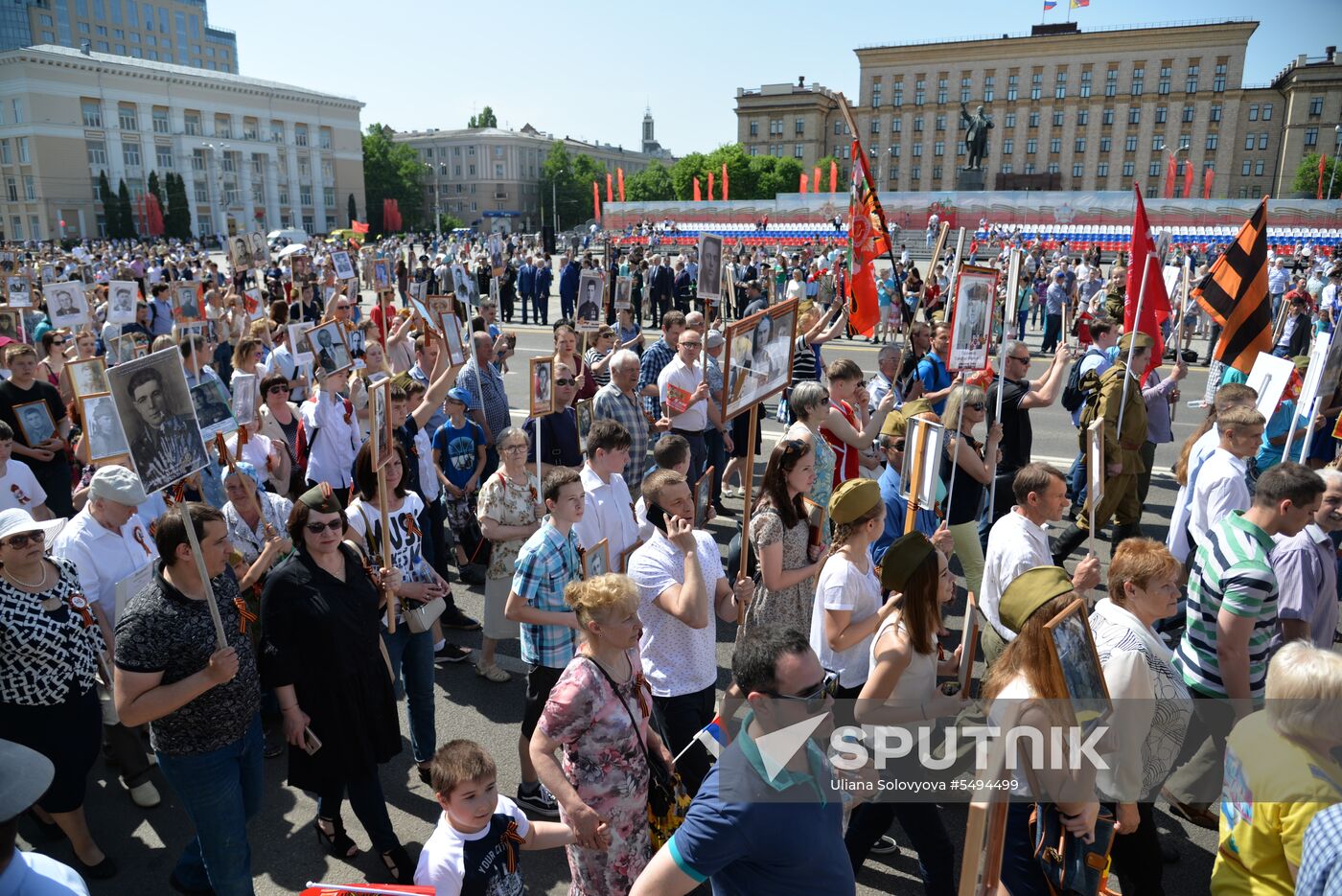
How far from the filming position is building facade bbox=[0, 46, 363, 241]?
256ft

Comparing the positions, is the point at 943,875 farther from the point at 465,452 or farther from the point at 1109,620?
the point at 465,452

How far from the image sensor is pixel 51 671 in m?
3.77

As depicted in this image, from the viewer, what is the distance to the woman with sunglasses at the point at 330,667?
365cm

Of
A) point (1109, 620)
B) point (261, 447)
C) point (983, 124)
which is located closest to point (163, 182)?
point (983, 124)

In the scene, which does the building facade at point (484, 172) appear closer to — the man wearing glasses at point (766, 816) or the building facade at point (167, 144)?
the building facade at point (167, 144)

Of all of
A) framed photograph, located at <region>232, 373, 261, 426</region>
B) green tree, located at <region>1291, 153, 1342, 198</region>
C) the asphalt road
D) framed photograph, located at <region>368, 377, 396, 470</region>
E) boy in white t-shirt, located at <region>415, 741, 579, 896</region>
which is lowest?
the asphalt road

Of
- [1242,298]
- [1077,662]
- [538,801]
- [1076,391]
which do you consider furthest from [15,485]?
[1242,298]

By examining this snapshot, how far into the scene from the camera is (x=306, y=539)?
3.65 m

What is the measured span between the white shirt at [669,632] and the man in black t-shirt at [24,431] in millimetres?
5468

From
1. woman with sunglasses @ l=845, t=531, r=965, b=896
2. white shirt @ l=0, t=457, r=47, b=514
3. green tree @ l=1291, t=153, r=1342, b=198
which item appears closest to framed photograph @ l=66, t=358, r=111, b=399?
white shirt @ l=0, t=457, r=47, b=514

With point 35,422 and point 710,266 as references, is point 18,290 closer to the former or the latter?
point 35,422

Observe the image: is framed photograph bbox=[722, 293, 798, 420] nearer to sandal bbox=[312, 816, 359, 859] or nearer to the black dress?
the black dress

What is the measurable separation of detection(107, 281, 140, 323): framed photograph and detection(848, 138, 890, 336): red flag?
899 centimetres

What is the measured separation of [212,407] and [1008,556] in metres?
4.56
